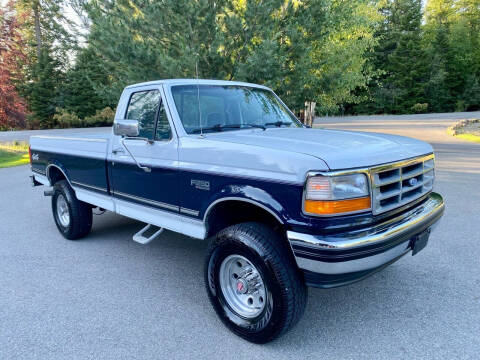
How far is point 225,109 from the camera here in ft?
12.6

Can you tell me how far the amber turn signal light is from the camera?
2418 mm

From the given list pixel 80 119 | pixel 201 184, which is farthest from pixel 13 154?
pixel 201 184

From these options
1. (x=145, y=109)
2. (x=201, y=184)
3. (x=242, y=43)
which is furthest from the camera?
(x=242, y=43)

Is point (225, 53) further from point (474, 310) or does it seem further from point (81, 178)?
point (474, 310)

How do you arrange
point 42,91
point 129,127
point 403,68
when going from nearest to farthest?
1. point 129,127
2. point 42,91
3. point 403,68

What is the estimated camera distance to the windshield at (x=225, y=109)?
3.57 m

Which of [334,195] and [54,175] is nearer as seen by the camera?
[334,195]

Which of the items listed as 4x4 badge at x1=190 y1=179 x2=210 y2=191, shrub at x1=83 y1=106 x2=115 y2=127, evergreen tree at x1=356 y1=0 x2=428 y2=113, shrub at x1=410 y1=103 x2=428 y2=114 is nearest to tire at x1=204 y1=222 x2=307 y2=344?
4x4 badge at x1=190 y1=179 x2=210 y2=191

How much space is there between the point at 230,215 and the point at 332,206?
108cm

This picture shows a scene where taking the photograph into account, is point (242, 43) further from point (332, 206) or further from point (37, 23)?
point (37, 23)

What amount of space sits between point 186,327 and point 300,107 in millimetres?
9916

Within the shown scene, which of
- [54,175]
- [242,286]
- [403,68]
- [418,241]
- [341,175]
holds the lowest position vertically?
[242,286]

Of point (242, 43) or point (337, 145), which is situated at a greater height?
point (242, 43)

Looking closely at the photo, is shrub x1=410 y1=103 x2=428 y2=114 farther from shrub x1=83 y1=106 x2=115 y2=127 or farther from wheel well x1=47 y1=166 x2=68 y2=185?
wheel well x1=47 y1=166 x2=68 y2=185
